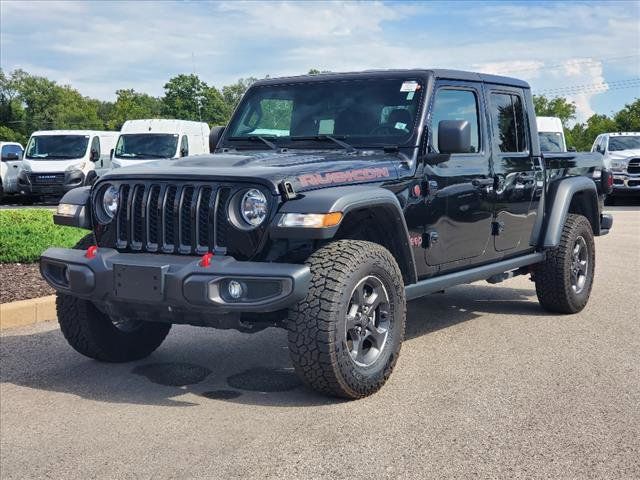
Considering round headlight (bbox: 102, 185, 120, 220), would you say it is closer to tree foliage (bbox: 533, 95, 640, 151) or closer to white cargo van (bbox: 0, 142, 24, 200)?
white cargo van (bbox: 0, 142, 24, 200)

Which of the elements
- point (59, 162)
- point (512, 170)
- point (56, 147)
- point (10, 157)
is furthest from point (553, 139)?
point (512, 170)

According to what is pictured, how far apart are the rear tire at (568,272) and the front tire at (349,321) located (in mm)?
2566

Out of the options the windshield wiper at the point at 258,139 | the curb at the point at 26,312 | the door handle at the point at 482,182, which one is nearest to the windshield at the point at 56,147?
the curb at the point at 26,312

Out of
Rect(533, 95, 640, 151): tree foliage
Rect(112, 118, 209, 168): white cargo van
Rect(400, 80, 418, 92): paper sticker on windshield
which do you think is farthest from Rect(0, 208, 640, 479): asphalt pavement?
Rect(533, 95, 640, 151): tree foliage

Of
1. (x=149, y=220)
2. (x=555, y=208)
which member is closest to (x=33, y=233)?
(x=149, y=220)

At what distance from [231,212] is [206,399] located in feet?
3.75

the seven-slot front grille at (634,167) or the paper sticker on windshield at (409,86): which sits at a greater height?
the paper sticker on windshield at (409,86)

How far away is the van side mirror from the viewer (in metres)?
5.27

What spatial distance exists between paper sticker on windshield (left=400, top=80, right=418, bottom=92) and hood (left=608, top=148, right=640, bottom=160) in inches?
704

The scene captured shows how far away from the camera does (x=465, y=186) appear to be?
5742 mm

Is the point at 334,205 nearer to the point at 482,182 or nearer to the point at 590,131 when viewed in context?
the point at 482,182

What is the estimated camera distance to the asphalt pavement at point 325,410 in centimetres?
377

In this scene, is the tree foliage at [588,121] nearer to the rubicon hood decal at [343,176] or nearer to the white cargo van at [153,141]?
the white cargo van at [153,141]

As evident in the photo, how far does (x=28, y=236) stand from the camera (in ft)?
29.8
